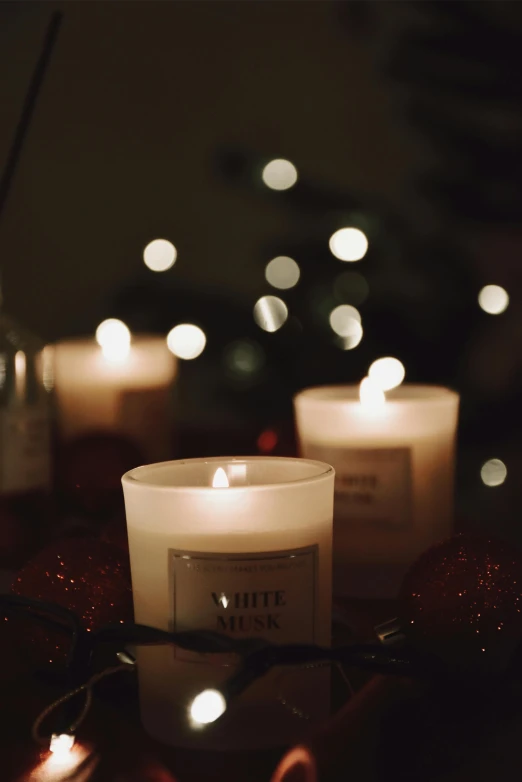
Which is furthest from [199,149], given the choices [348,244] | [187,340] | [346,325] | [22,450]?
[22,450]

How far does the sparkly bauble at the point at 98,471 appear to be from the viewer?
0.97m

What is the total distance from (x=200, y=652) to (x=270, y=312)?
1.10 metres

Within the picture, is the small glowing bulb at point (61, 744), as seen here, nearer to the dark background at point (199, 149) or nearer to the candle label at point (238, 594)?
the candle label at point (238, 594)

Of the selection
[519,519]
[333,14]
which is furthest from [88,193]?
[519,519]

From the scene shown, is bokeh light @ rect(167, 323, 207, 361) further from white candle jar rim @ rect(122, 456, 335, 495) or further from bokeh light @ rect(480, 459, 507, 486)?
white candle jar rim @ rect(122, 456, 335, 495)

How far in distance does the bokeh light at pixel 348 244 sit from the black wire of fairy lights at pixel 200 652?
2.92 ft

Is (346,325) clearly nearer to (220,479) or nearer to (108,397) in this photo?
(108,397)

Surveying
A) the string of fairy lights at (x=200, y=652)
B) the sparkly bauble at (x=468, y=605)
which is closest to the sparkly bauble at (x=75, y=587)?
the string of fairy lights at (x=200, y=652)

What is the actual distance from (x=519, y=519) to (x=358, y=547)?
55 cm

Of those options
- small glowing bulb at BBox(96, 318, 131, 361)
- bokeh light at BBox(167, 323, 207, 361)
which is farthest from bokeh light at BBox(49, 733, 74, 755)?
bokeh light at BBox(167, 323, 207, 361)

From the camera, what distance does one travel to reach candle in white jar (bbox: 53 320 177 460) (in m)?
1.17

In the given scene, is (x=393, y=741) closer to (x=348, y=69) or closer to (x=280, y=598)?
(x=280, y=598)

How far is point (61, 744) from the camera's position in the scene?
598 millimetres

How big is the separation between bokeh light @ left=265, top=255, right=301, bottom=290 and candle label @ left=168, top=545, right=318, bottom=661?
149 cm
